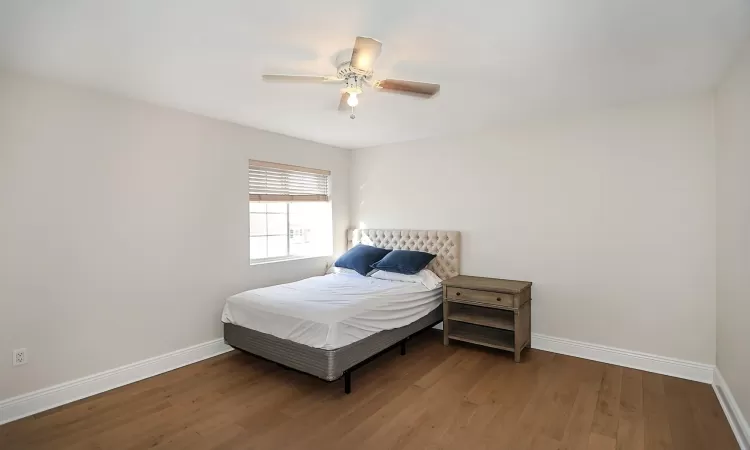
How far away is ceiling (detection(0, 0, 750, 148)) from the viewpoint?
5.98 ft

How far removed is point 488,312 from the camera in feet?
13.2

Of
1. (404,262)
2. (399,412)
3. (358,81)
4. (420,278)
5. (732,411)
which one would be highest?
(358,81)

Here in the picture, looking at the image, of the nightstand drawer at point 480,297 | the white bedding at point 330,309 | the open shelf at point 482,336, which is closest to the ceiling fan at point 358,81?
the white bedding at point 330,309

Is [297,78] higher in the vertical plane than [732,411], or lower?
higher

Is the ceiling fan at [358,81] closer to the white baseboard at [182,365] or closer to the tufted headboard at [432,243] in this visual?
the tufted headboard at [432,243]

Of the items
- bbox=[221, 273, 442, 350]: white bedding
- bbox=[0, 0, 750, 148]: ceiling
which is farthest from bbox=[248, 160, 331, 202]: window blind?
bbox=[221, 273, 442, 350]: white bedding

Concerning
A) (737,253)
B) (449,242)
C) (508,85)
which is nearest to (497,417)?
(737,253)

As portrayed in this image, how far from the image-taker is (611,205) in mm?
3459

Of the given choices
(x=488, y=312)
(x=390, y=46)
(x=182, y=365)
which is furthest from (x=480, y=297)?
(x=182, y=365)

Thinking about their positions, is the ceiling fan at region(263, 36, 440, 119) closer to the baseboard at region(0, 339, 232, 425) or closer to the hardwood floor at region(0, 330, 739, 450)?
the hardwood floor at region(0, 330, 739, 450)

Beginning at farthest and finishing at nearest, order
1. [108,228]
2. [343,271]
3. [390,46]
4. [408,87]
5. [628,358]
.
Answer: [343,271], [628,358], [108,228], [408,87], [390,46]

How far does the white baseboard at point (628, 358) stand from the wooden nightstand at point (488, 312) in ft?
0.73

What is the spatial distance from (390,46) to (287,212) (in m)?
2.98

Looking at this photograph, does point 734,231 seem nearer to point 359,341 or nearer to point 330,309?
point 359,341
